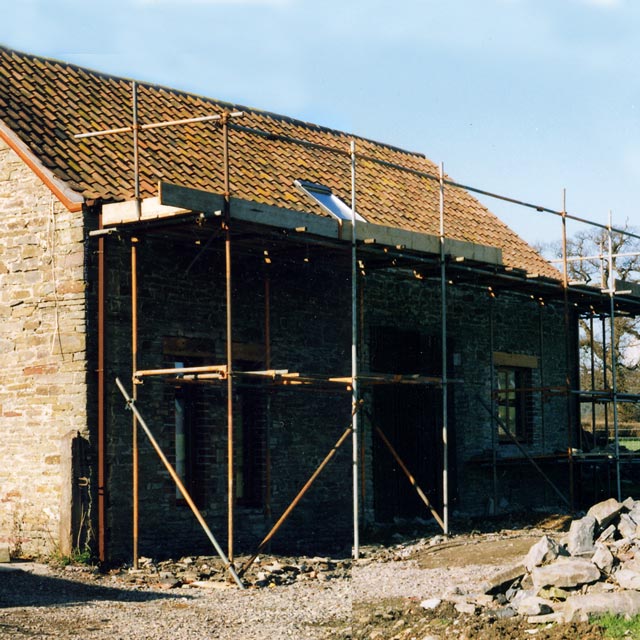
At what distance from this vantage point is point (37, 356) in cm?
1513

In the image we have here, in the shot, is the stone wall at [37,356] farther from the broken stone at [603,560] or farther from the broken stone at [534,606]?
the broken stone at [603,560]

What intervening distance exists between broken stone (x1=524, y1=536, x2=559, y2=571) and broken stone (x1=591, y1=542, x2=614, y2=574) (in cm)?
41

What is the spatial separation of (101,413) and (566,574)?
6.12 meters

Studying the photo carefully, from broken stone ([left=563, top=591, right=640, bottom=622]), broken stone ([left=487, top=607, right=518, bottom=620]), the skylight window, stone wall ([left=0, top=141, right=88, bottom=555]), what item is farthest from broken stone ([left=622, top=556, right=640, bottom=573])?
the skylight window

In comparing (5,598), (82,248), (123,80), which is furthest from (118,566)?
(123,80)

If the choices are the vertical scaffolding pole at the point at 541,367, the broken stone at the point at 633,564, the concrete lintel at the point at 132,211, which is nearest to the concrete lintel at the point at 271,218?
the concrete lintel at the point at 132,211

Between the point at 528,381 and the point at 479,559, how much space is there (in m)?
7.87

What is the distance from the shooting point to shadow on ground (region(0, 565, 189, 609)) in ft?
40.1

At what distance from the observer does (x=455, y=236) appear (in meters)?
21.1

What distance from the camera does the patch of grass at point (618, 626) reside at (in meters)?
9.52

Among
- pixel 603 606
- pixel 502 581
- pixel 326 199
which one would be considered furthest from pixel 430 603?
pixel 326 199

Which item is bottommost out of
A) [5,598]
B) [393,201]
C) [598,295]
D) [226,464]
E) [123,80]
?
[5,598]

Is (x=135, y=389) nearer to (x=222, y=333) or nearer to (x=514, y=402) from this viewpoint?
(x=222, y=333)

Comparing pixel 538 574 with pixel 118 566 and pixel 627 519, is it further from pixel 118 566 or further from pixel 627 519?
pixel 118 566
